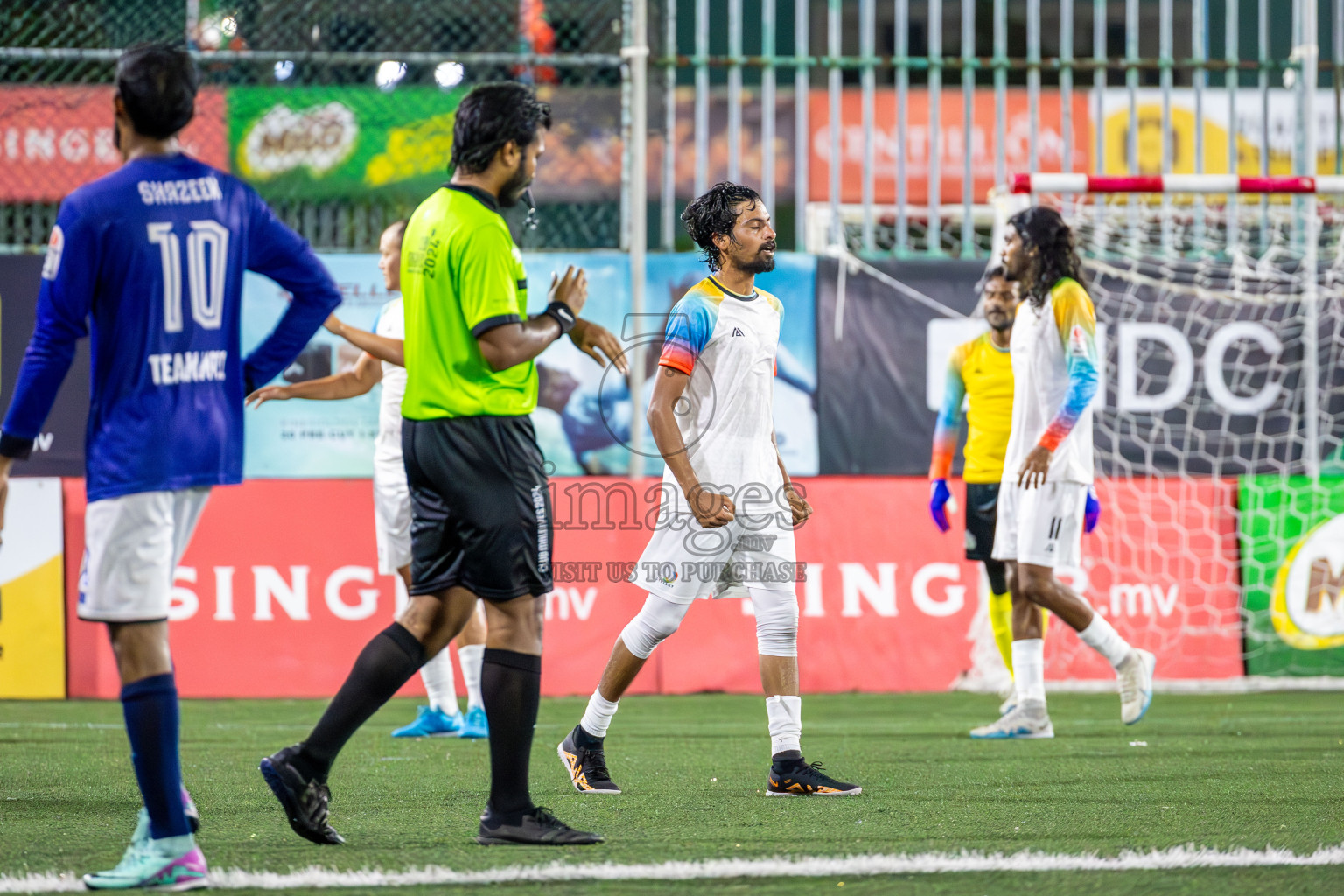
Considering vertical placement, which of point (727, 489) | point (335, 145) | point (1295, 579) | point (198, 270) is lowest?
point (1295, 579)

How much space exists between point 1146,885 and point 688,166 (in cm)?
1093

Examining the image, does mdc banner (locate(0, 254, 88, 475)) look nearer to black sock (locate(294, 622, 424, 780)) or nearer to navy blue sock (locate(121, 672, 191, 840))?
black sock (locate(294, 622, 424, 780))

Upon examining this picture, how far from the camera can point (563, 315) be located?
12.4 feet

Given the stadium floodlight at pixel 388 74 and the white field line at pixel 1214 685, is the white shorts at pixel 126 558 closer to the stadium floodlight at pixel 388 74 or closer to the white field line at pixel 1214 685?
the white field line at pixel 1214 685

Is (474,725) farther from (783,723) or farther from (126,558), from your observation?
(126,558)

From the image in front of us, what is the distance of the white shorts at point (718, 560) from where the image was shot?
16.0 feet

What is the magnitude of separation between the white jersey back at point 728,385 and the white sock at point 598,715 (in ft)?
2.49

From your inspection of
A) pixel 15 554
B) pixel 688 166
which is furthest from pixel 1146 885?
pixel 688 166

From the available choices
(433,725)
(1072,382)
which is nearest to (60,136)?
(433,725)

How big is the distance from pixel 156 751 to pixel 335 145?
796 cm

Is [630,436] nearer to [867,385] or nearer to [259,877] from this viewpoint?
[867,385]

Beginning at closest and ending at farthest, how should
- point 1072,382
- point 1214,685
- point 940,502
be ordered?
point 1072,382
point 940,502
point 1214,685

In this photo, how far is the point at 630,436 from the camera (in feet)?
34.0

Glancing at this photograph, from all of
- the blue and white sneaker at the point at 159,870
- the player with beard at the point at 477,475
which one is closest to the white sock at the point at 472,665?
the player with beard at the point at 477,475
